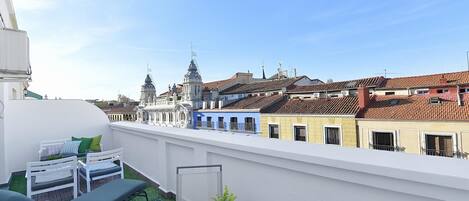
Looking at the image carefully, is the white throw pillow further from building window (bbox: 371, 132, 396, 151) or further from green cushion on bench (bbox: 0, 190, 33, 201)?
building window (bbox: 371, 132, 396, 151)

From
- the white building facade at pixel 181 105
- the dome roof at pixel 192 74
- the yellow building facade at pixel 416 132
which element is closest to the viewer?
the yellow building facade at pixel 416 132

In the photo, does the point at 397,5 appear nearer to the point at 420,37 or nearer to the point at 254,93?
the point at 420,37

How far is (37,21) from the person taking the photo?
8648 millimetres

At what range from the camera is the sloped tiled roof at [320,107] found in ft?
60.2

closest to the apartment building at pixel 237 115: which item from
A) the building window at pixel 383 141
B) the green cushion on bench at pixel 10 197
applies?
the building window at pixel 383 141

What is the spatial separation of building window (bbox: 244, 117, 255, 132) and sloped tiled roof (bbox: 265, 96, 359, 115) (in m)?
1.81

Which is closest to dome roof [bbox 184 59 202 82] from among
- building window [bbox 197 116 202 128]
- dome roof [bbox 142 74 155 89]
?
building window [bbox 197 116 202 128]

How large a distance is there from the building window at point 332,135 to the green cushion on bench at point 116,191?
17.1 m

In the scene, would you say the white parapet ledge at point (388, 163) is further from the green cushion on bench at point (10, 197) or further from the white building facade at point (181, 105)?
the white building facade at point (181, 105)

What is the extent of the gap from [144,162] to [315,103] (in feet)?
59.9

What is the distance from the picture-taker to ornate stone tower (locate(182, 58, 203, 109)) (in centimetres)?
3140

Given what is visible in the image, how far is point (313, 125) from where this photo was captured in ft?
63.6

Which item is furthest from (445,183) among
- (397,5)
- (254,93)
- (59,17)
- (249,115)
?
(254,93)

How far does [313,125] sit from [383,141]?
14.8 ft
